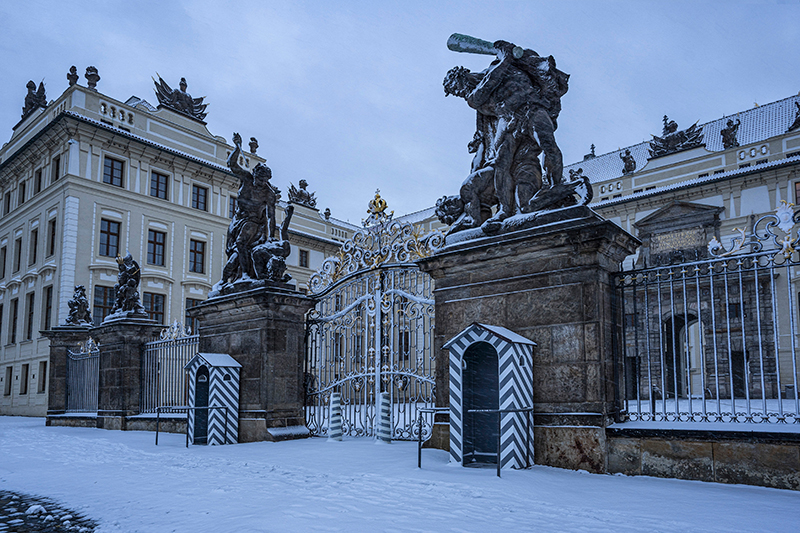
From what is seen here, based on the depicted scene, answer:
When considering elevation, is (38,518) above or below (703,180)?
below

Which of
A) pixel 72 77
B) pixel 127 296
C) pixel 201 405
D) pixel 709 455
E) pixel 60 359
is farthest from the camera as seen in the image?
pixel 72 77

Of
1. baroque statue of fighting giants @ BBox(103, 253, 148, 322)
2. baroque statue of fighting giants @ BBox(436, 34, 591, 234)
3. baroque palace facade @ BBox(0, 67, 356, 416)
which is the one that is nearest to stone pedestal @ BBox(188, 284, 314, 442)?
baroque statue of fighting giants @ BBox(436, 34, 591, 234)

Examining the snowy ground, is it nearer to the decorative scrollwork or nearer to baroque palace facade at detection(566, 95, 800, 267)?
the decorative scrollwork

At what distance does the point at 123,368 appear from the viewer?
16828mm

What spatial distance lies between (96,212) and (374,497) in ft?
91.1

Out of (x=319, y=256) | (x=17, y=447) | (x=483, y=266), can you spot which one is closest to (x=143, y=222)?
(x=319, y=256)

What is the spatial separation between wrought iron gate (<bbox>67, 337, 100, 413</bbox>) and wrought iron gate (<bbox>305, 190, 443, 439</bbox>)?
913cm

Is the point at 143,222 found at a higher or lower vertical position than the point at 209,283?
higher

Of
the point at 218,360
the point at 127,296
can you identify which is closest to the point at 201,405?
the point at 218,360

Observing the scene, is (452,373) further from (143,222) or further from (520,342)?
(143,222)

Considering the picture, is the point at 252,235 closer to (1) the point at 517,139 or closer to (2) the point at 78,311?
(1) the point at 517,139

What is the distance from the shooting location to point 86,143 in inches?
1154

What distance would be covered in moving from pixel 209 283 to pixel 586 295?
29328 mm

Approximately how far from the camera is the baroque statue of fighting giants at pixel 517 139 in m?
8.36
